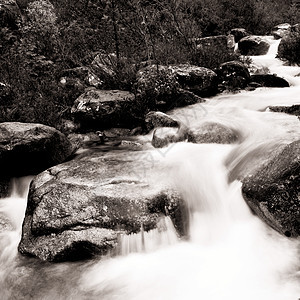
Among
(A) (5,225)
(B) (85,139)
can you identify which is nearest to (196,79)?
(B) (85,139)

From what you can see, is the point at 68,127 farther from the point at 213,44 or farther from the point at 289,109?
the point at 213,44

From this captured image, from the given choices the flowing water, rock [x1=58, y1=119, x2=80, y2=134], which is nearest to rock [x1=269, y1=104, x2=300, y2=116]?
the flowing water

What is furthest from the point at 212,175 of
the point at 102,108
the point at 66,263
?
the point at 102,108

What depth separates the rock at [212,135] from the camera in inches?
213

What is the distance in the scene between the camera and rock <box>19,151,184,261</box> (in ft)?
11.9

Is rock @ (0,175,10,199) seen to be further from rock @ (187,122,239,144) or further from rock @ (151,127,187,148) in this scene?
rock @ (187,122,239,144)

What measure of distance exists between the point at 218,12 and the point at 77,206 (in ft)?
45.8

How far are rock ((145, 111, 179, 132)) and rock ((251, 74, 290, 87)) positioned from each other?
379 cm

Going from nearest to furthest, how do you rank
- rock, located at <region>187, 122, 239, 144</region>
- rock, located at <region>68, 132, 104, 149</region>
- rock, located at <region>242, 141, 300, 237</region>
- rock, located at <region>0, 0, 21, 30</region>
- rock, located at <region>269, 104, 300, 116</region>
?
rock, located at <region>242, 141, 300, 237</region>, rock, located at <region>187, 122, 239, 144</region>, rock, located at <region>269, 104, 300, 116</region>, rock, located at <region>68, 132, 104, 149</region>, rock, located at <region>0, 0, 21, 30</region>

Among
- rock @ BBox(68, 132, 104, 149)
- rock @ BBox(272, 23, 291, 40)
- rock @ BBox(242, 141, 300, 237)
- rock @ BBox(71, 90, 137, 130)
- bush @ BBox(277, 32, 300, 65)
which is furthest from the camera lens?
rock @ BBox(272, 23, 291, 40)

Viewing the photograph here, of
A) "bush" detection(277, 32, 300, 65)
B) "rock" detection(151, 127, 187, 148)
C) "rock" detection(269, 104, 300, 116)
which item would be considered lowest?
"rock" detection(151, 127, 187, 148)

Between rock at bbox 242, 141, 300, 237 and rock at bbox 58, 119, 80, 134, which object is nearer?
rock at bbox 242, 141, 300, 237

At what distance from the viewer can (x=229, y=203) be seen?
160 inches

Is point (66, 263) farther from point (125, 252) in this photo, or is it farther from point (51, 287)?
point (125, 252)
